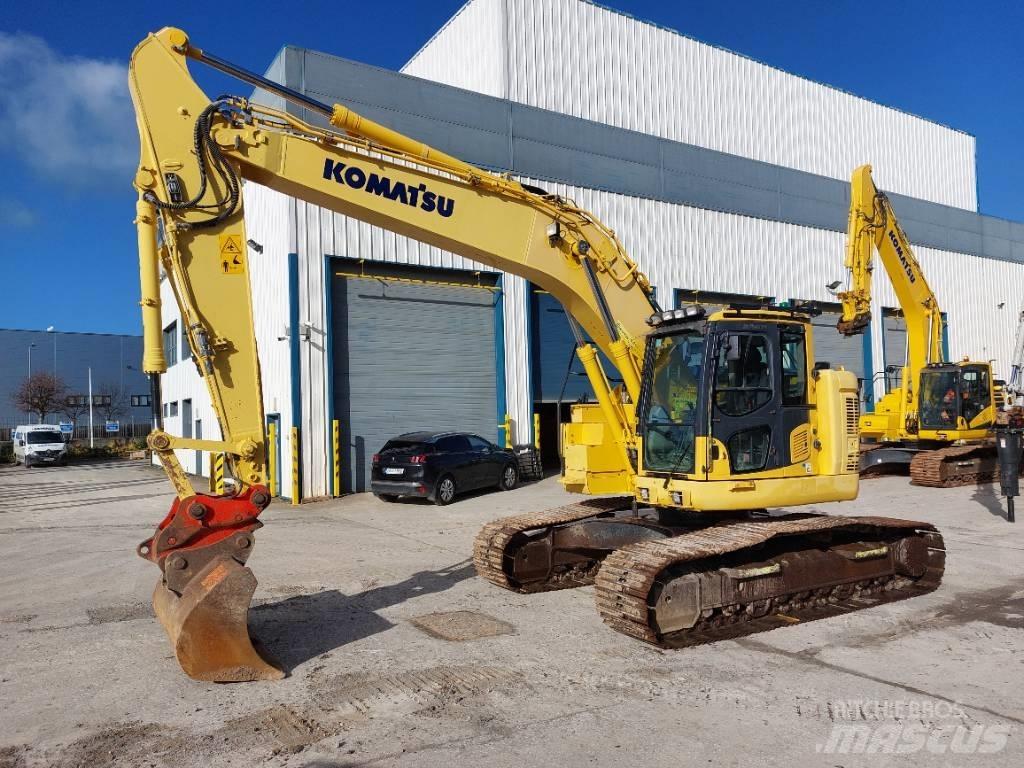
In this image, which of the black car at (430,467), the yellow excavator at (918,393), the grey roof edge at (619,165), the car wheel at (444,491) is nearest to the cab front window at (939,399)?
the yellow excavator at (918,393)

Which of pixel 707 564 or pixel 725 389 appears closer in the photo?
pixel 707 564

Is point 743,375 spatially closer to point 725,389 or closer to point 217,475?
point 725,389

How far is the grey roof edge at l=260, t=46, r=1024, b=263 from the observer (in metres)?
19.0

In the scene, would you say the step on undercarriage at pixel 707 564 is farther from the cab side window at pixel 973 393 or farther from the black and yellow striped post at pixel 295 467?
the cab side window at pixel 973 393

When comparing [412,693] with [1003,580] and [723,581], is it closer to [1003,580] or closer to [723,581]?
[723,581]

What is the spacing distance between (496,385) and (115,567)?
455 inches

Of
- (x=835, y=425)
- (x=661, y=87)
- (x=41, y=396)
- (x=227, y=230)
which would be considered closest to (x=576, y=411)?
(x=835, y=425)

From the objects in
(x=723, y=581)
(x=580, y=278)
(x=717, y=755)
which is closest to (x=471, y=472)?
(x=580, y=278)

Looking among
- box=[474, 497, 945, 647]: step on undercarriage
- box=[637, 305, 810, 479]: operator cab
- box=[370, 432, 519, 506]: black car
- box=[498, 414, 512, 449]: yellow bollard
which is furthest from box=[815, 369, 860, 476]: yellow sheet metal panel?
box=[498, 414, 512, 449]: yellow bollard

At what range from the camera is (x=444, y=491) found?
1681 cm

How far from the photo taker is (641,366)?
8.27 meters

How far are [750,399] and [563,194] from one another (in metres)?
15.2

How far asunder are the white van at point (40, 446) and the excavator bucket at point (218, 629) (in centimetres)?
3469

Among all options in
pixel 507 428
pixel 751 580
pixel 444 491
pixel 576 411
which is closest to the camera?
pixel 751 580
